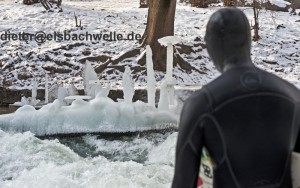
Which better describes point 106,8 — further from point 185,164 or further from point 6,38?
point 185,164

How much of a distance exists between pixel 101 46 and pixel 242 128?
1197 cm

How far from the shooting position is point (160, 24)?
11.5 meters

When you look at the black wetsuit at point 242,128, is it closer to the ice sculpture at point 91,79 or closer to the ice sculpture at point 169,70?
the ice sculpture at point 169,70

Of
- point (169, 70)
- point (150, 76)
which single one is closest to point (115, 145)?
point (150, 76)

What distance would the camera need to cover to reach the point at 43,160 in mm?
5543

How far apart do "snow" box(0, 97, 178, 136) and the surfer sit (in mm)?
5017

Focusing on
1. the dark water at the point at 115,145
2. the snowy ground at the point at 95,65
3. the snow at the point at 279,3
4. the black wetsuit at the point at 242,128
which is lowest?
the dark water at the point at 115,145

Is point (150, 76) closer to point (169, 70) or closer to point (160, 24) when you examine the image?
point (169, 70)

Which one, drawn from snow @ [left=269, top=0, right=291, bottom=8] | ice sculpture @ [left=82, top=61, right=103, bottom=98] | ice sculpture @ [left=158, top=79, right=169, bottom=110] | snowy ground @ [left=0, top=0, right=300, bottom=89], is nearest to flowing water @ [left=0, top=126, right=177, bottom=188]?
Answer: ice sculpture @ [left=158, top=79, right=169, bottom=110]

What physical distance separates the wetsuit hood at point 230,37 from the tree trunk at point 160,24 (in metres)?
9.72

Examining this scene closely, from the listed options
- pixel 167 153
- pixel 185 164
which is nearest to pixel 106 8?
pixel 167 153

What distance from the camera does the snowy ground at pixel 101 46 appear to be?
38.5 ft

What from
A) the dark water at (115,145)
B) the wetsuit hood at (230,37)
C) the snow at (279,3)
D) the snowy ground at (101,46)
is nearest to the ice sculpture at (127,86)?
the dark water at (115,145)

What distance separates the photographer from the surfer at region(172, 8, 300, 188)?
4.87 ft
